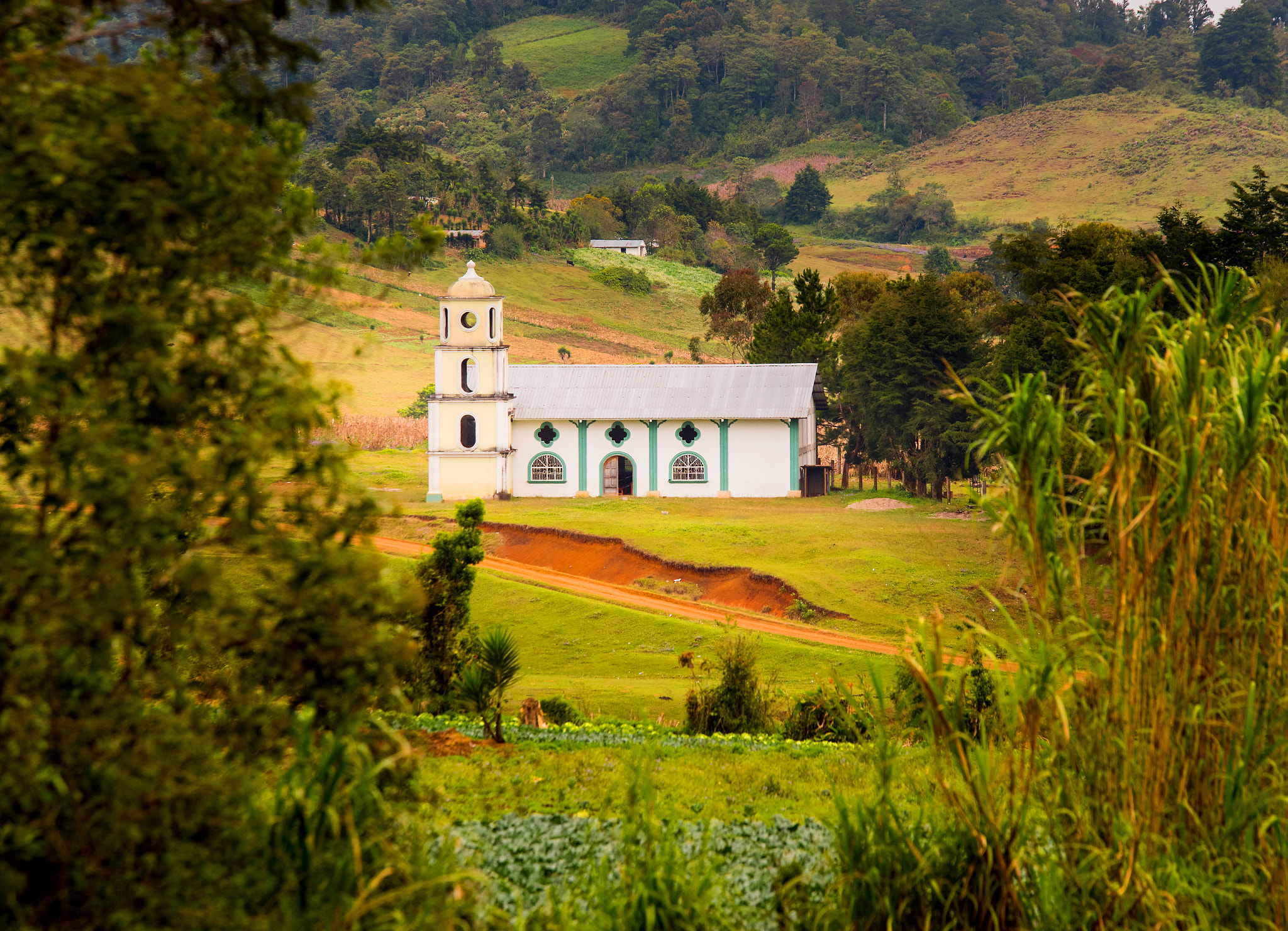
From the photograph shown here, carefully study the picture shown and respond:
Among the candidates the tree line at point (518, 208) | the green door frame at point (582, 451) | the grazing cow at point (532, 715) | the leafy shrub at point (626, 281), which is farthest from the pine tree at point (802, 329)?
the leafy shrub at point (626, 281)

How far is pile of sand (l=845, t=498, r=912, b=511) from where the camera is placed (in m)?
39.3

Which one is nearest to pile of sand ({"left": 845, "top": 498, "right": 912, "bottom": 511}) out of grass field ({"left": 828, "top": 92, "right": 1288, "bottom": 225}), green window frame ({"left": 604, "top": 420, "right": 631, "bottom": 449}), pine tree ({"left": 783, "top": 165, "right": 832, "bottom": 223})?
green window frame ({"left": 604, "top": 420, "right": 631, "bottom": 449})

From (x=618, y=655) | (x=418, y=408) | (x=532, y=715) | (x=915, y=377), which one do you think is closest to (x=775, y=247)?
(x=418, y=408)

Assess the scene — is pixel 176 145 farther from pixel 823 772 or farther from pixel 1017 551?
pixel 823 772

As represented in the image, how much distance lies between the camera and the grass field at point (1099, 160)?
10712cm

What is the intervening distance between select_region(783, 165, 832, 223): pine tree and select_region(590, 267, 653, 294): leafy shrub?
114 feet

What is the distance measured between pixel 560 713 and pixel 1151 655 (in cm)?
975

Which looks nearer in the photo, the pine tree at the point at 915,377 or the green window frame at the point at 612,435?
the pine tree at the point at 915,377

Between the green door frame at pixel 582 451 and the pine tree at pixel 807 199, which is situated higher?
the pine tree at pixel 807 199

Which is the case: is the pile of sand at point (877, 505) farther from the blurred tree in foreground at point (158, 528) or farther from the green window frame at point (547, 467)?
the blurred tree in foreground at point (158, 528)

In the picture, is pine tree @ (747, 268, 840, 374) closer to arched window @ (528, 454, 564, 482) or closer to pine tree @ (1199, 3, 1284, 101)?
arched window @ (528, 454, 564, 482)

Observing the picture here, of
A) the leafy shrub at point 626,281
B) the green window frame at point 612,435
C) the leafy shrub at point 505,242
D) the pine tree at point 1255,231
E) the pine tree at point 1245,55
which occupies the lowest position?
the green window frame at point 612,435

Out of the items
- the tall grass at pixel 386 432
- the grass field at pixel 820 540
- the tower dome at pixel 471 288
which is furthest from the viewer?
the tall grass at pixel 386 432

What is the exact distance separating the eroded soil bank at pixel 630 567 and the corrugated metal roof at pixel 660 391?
9349mm
